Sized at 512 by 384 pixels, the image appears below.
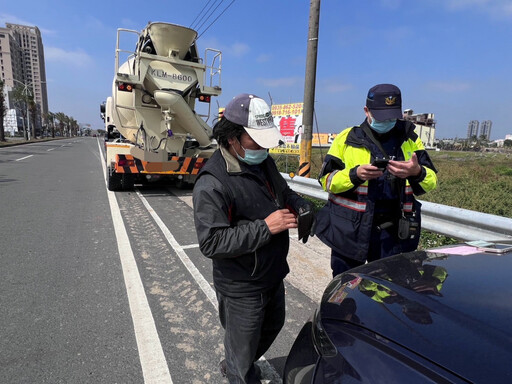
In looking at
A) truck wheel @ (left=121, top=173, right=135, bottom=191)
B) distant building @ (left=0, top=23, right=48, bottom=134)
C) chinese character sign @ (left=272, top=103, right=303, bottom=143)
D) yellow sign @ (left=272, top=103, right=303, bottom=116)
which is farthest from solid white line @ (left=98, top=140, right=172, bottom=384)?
distant building @ (left=0, top=23, right=48, bottom=134)

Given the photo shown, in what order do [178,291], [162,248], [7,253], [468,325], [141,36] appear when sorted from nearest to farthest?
1. [468,325]
2. [178,291]
3. [7,253]
4. [162,248]
5. [141,36]

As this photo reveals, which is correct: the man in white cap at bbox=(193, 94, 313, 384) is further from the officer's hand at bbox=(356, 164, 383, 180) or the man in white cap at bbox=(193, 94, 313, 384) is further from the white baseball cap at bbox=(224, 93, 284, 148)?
the officer's hand at bbox=(356, 164, 383, 180)

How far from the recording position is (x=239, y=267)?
1.70 m

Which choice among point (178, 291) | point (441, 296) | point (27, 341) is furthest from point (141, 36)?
point (441, 296)

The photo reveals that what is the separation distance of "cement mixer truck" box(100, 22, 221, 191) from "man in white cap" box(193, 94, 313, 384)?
6211mm

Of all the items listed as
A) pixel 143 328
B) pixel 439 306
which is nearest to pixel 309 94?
pixel 143 328

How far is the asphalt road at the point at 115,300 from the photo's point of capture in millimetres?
2293

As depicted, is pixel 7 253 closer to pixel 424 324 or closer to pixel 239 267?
pixel 239 267

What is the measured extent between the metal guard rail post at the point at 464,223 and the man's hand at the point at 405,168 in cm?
127

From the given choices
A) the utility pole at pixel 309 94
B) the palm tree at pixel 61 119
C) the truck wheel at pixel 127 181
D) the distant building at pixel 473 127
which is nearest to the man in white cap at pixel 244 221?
the utility pole at pixel 309 94

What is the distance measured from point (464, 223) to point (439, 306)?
2.36 metres

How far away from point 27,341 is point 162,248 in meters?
2.12

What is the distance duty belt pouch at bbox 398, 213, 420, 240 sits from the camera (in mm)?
2229

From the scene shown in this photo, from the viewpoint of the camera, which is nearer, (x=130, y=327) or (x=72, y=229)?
(x=130, y=327)
